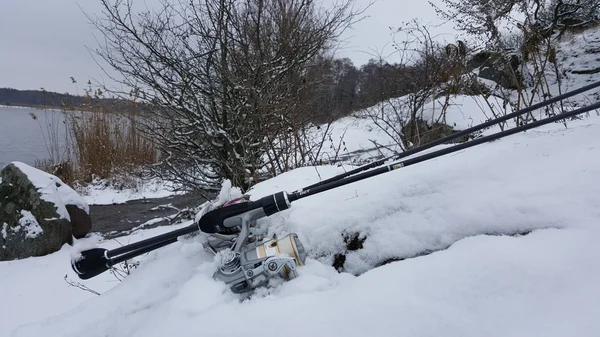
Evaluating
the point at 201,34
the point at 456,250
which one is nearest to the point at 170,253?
the point at 456,250

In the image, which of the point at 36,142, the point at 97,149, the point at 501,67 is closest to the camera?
the point at 501,67

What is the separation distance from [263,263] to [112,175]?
8717 millimetres

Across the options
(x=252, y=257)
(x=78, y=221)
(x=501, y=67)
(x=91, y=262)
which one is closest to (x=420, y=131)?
(x=501, y=67)

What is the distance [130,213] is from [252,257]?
602 cm

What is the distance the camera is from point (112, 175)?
29.0 feet

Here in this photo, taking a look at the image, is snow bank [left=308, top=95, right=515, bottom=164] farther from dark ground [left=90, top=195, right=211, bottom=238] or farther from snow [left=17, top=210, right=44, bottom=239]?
snow [left=17, top=210, right=44, bottom=239]

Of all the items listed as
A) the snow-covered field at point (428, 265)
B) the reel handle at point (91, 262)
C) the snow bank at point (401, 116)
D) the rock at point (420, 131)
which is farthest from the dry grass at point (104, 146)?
the snow-covered field at point (428, 265)

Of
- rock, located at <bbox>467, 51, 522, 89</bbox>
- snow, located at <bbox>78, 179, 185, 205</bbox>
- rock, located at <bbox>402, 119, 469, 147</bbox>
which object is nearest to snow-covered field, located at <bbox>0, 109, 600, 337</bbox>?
rock, located at <bbox>467, 51, 522, 89</bbox>

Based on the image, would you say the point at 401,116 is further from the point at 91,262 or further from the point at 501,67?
the point at 91,262

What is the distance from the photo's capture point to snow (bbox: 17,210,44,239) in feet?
14.9

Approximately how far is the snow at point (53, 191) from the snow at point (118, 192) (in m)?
2.24

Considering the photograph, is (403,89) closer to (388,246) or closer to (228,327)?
(388,246)

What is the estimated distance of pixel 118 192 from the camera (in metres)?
8.38

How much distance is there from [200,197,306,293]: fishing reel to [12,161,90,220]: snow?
4.29 meters
